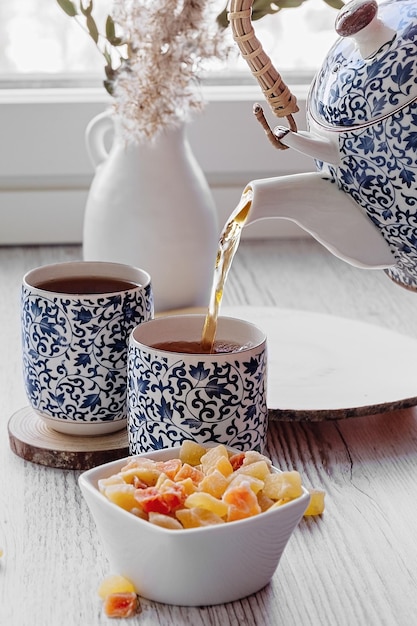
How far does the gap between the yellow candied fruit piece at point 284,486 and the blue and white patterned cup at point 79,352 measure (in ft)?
0.70

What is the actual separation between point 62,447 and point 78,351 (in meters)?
0.08

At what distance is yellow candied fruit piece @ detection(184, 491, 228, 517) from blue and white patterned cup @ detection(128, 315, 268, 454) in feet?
0.35

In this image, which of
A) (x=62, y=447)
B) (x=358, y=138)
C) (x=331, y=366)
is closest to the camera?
(x=358, y=138)

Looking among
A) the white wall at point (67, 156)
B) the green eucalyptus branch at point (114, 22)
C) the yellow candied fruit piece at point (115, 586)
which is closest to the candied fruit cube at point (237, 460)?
the yellow candied fruit piece at point (115, 586)

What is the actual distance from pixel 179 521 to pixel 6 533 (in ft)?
0.54

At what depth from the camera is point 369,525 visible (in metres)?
0.74

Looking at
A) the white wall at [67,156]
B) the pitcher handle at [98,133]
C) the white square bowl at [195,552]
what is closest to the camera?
the white square bowl at [195,552]

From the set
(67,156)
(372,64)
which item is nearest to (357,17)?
(372,64)

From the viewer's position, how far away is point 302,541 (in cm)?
71

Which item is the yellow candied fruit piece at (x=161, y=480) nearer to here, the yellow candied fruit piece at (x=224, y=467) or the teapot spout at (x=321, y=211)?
the yellow candied fruit piece at (x=224, y=467)

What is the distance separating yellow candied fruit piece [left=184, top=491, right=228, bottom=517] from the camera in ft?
2.04

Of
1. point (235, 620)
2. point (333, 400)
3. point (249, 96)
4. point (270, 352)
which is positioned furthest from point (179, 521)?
point (249, 96)

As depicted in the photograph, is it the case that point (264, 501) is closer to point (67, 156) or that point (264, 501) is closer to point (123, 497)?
point (123, 497)

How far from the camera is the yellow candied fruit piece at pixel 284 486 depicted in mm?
638
